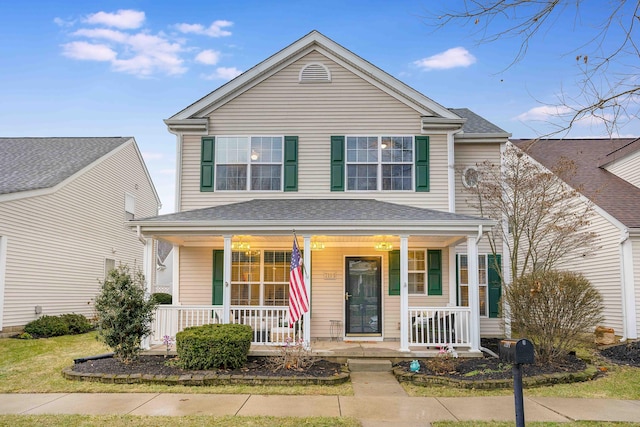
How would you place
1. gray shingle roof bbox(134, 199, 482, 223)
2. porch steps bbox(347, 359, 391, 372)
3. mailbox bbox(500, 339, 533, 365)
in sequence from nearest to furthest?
mailbox bbox(500, 339, 533, 365), porch steps bbox(347, 359, 391, 372), gray shingle roof bbox(134, 199, 482, 223)


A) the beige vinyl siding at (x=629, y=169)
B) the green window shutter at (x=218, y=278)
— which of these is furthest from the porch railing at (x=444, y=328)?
the beige vinyl siding at (x=629, y=169)

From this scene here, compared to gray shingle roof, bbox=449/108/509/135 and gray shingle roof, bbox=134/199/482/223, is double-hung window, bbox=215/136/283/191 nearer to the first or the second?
gray shingle roof, bbox=134/199/482/223

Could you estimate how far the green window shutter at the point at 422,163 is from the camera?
12656 millimetres

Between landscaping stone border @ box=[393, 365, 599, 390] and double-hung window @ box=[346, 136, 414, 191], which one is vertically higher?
double-hung window @ box=[346, 136, 414, 191]

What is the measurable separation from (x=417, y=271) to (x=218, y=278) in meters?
4.91

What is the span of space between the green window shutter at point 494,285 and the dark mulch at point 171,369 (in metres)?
5.06

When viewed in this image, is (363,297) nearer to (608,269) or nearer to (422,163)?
(422,163)

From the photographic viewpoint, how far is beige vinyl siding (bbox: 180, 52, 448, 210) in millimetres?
12789

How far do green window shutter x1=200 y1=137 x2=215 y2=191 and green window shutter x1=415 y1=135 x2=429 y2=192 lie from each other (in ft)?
16.7

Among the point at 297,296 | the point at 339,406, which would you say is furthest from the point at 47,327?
the point at 339,406

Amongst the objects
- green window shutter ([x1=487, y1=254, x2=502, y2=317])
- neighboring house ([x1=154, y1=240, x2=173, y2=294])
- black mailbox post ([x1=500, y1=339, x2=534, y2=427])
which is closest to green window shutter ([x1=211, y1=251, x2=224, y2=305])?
green window shutter ([x1=487, y1=254, x2=502, y2=317])

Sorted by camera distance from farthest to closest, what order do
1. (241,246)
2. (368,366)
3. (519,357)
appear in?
(241,246), (368,366), (519,357)

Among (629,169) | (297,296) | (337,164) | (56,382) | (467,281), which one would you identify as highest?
(629,169)

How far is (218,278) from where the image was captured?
12461mm
